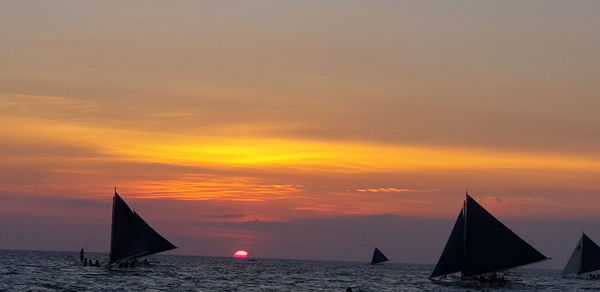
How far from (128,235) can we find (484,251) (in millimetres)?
A: 47653

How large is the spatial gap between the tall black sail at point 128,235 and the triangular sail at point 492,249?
4535 centimetres

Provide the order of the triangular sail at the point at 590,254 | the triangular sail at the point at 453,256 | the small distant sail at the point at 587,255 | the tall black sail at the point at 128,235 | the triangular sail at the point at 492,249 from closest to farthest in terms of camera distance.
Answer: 1. the triangular sail at the point at 453,256
2. the triangular sail at the point at 492,249
3. the tall black sail at the point at 128,235
4. the triangular sail at the point at 590,254
5. the small distant sail at the point at 587,255

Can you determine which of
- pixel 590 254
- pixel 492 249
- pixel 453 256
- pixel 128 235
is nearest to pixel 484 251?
pixel 492 249

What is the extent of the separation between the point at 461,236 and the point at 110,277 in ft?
145

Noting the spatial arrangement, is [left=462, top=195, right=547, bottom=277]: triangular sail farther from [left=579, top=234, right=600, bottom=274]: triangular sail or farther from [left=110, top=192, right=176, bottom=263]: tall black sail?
[left=579, top=234, right=600, bottom=274]: triangular sail

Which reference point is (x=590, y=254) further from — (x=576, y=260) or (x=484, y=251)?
(x=484, y=251)

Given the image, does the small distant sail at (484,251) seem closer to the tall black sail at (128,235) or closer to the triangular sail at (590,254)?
the tall black sail at (128,235)

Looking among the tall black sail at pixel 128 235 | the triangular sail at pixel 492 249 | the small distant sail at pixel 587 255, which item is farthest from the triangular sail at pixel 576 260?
the tall black sail at pixel 128 235

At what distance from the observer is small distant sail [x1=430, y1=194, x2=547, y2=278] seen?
94500mm

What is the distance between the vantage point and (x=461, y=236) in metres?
95.9

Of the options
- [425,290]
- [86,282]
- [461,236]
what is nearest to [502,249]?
[461,236]

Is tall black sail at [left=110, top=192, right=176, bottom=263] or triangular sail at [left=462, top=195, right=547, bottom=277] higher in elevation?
tall black sail at [left=110, top=192, right=176, bottom=263]

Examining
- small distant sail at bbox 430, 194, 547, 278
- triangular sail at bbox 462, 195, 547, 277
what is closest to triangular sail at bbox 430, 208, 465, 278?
small distant sail at bbox 430, 194, 547, 278

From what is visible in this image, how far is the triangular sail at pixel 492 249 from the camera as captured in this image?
94.8 meters
